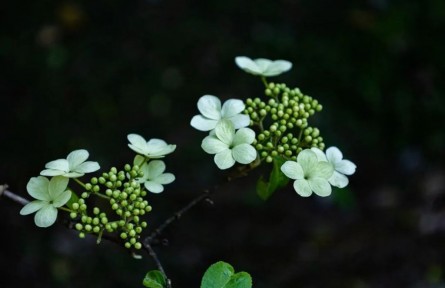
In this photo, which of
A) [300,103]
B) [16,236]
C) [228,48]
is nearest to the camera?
[300,103]

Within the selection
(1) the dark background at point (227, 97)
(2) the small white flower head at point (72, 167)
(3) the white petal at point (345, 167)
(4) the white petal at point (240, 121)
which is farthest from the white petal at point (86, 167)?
(1) the dark background at point (227, 97)

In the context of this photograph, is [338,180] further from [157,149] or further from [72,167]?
[72,167]

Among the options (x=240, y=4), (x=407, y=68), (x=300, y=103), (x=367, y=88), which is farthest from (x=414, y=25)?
(x=300, y=103)

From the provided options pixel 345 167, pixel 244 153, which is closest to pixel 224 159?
pixel 244 153

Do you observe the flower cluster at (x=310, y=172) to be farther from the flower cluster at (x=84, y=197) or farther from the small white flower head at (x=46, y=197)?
the small white flower head at (x=46, y=197)

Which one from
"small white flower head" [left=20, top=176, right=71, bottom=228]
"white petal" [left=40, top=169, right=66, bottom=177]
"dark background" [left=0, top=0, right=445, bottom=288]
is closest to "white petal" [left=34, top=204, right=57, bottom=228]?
"small white flower head" [left=20, top=176, right=71, bottom=228]

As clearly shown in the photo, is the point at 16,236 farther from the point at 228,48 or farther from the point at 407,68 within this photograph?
the point at 407,68
